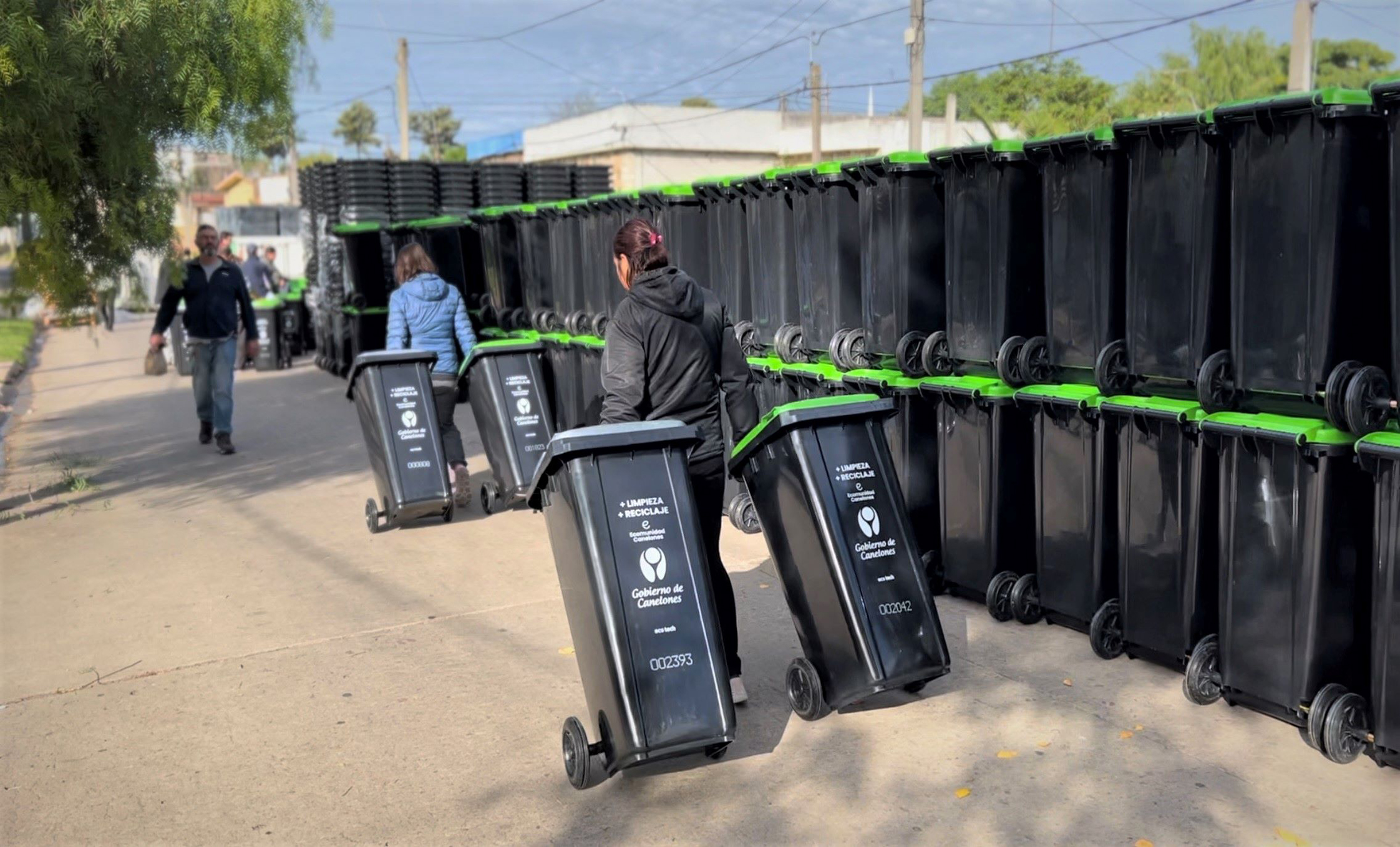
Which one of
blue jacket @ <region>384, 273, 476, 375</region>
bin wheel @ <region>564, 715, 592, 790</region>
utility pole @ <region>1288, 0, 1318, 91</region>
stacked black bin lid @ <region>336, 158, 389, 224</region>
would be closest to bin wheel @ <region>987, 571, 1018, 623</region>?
bin wheel @ <region>564, 715, 592, 790</region>

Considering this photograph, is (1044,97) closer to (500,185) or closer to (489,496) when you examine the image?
(500,185)

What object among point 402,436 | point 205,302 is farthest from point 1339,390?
point 205,302

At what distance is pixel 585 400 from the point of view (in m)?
9.98

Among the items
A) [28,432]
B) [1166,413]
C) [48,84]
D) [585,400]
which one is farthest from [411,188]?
[1166,413]

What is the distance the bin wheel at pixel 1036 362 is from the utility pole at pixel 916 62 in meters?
16.2

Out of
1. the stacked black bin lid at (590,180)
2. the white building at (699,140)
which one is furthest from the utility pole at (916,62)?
the white building at (699,140)

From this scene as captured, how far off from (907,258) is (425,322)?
393 centimetres

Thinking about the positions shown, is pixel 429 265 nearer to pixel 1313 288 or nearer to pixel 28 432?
pixel 1313 288

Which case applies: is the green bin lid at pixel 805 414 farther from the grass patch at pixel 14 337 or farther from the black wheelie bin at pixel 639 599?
the grass patch at pixel 14 337

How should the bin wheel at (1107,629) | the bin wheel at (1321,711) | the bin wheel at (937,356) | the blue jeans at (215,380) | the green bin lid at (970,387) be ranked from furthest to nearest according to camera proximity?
the blue jeans at (215,380) < the bin wheel at (937,356) < the green bin lid at (970,387) < the bin wheel at (1107,629) < the bin wheel at (1321,711)

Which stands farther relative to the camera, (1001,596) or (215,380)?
(215,380)

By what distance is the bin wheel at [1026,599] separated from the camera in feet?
18.9

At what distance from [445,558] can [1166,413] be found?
448 cm

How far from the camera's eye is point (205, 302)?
10.8 metres
